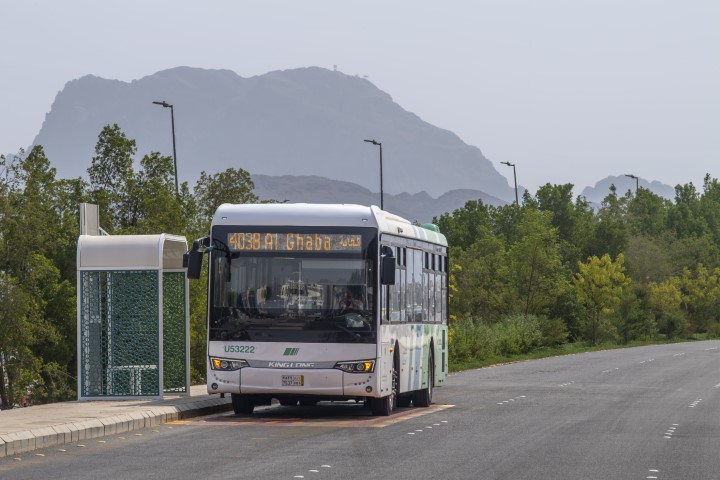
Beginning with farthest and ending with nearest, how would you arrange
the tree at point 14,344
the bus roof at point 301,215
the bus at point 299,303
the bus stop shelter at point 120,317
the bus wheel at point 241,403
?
the tree at point 14,344, the bus stop shelter at point 120,317, the bus wheel at point 241,403, the bus roof at point 301,215, the bus at point 299,303

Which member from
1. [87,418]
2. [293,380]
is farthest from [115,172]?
[87,418]

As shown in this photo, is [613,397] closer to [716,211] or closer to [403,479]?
[403,479]

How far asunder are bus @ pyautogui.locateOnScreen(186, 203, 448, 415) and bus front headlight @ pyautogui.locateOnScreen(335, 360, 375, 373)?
0.01m

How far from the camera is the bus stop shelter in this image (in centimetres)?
2289

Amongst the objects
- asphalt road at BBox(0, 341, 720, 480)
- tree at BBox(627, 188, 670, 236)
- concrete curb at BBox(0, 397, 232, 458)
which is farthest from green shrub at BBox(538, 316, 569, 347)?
tree at BBox(627, 188, 670, 236)

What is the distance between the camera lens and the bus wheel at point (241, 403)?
2173 centimetres

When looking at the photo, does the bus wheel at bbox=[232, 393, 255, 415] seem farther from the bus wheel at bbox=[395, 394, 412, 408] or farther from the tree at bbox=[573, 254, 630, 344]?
the tree at bbox=[573, 254, 630, 344]

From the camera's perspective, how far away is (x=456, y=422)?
2069cm

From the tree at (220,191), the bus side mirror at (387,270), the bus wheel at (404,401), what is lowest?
the bus wheel at (404,401)

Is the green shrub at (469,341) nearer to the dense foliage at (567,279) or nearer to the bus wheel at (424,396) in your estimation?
the dense foliage at (567,279)

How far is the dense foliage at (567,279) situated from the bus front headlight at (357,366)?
28.3 meters

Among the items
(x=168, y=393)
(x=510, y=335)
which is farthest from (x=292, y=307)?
(x=510, y=335)

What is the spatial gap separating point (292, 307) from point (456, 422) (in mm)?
2923

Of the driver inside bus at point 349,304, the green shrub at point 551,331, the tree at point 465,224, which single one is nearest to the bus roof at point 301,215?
the driver inside bus at point 349,304
